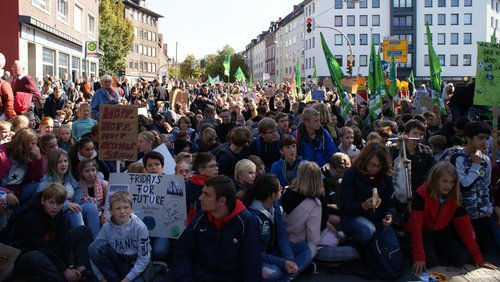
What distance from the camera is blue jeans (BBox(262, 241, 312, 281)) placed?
5948mm

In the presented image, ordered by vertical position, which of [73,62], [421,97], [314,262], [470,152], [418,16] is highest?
[418,16]

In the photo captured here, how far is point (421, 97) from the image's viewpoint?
1472 centimetres

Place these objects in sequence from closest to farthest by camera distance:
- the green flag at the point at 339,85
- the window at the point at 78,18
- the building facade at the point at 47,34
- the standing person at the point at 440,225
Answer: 1. the standing person at the point at 440,225
2. the green flag at the point at 339,85
3. the building facade at the point at 47,34
4. the window at the point at 78,18

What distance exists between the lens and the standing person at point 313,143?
8750mm

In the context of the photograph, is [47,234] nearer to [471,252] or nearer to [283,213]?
[283,213]

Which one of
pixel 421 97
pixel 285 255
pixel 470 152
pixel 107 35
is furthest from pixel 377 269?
pixel 107 35

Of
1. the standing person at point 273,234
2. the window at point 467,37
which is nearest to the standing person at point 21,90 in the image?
the standing person at point 273,234

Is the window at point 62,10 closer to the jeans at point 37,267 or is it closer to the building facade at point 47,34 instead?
the building facade at point 47,34

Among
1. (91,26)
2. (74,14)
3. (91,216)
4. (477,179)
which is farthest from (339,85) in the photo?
(91,26)

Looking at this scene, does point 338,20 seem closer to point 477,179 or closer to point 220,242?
point 477,179

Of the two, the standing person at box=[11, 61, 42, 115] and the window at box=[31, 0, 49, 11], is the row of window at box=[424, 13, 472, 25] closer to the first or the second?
the window at box=[31, 0, 49, 11]

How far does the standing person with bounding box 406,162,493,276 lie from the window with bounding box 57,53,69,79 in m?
25.4

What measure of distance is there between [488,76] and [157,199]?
558 centimetres

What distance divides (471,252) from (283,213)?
2.32 m
